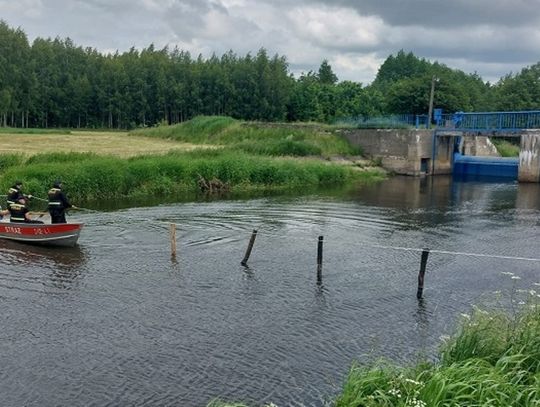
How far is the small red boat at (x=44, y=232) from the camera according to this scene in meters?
21.1

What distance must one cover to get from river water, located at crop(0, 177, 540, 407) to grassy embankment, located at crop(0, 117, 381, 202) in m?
5.03

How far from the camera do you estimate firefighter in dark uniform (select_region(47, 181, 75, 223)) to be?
21500 millimetres

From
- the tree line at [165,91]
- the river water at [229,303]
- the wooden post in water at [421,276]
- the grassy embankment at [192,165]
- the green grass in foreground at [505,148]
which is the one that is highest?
the tree line at [165,91]

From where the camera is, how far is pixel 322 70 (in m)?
119

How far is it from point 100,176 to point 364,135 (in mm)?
29420

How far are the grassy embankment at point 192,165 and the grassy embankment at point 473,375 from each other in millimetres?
24721

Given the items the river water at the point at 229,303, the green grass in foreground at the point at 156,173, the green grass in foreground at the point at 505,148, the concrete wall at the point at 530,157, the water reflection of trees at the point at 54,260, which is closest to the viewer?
the river water at the point at 229,303

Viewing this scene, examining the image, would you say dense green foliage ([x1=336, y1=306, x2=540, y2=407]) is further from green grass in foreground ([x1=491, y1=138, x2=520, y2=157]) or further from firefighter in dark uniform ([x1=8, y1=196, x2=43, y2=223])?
green grass in foreground ([x1=491, y1=138, x2=520, y2=157])

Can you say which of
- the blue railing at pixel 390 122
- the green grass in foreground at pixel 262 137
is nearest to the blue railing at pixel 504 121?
the blue railing at pixel 390 122

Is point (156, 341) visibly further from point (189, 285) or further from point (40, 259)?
point (40, 259)

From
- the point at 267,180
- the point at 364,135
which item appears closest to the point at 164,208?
the point at 267,180

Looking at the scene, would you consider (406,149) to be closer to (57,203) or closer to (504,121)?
(504,121)

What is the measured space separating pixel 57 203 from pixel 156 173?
48.2 feet

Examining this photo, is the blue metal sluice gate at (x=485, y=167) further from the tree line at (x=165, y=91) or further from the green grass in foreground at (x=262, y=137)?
the tree line at (x=165, y=91)
